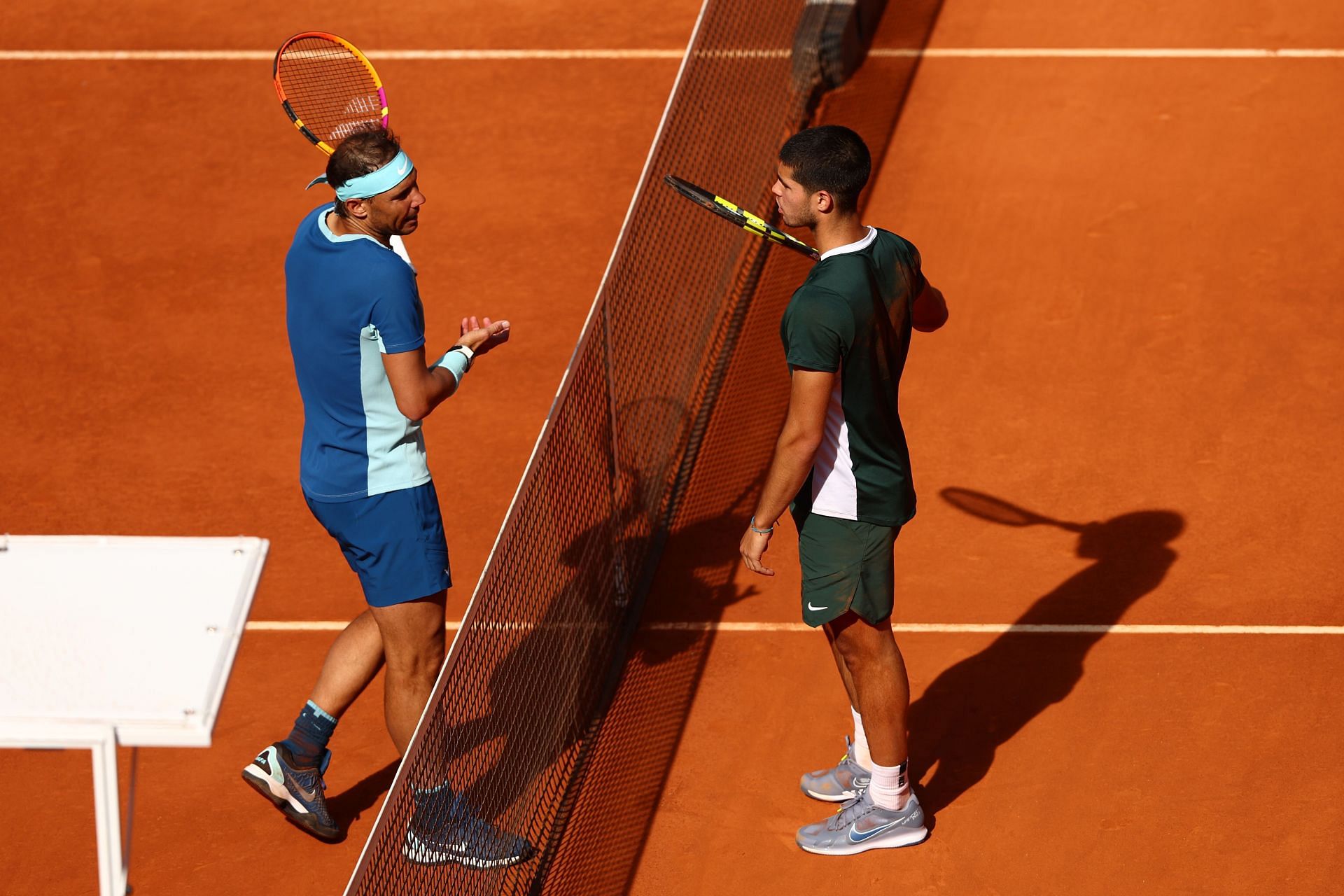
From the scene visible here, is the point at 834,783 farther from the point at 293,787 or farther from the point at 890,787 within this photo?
the point at 293,787

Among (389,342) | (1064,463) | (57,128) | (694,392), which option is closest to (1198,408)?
(1064,463)

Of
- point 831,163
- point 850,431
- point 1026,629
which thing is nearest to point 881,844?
point 1026,629

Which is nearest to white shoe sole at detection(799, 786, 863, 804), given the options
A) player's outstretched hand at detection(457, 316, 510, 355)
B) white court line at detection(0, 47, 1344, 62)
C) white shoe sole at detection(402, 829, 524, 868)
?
white shoe sole at detection(402, 829, 524, 868)

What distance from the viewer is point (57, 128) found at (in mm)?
9508

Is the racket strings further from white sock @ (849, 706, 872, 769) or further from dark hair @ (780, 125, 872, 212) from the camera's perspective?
white sock @ (849, 706, 872, 769)

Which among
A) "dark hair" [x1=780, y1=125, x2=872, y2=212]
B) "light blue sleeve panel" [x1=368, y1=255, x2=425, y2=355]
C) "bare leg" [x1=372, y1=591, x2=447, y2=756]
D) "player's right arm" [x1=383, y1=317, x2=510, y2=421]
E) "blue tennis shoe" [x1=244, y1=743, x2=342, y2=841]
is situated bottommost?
"blue tennis shoe" [x1=244, y1=743, x2=342, y2=841]

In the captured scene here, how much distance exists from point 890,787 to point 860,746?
0.22m

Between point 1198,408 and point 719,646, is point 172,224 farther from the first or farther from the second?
point 1198,408

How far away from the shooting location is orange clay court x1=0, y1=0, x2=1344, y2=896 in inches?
214

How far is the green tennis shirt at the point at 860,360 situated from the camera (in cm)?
434

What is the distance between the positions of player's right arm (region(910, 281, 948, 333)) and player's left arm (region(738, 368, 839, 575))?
1.61ft

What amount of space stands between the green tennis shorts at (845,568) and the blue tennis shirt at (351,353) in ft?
→ 4.08

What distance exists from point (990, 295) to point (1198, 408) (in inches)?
46.7

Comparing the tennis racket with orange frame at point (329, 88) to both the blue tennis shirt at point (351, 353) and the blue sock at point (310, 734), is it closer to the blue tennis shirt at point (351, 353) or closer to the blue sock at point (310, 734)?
the blue tennis shirt at point (351, 353)
